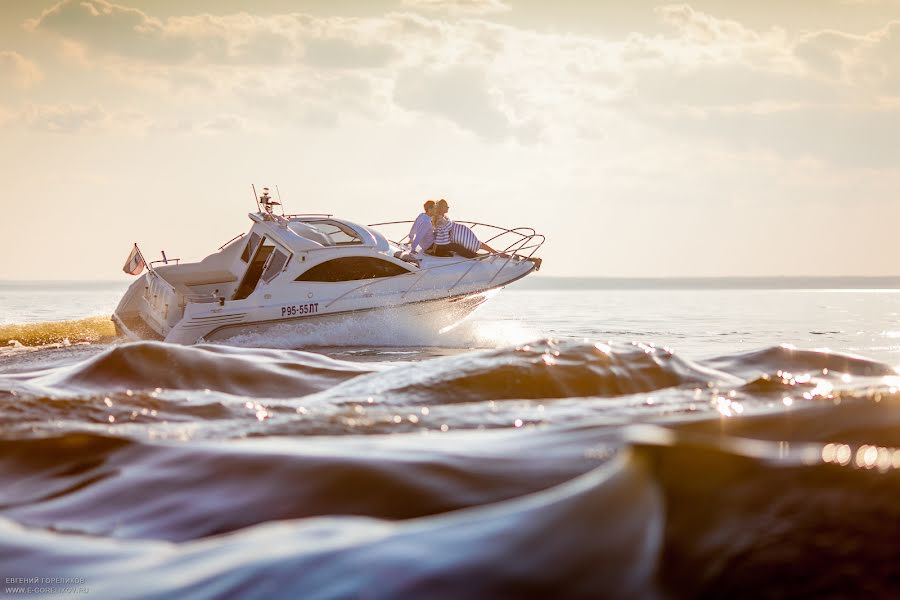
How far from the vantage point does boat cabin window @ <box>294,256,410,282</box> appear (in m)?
20.5

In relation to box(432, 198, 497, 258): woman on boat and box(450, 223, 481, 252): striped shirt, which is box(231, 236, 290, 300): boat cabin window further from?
box(450, 223, 481, 252): striped shirt

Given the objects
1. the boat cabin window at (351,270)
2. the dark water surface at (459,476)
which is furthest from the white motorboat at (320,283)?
the dark water surface at (459,476)

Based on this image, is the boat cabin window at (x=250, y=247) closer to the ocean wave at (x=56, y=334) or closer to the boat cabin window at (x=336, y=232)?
the boat cabin window at (x=336, y=232)

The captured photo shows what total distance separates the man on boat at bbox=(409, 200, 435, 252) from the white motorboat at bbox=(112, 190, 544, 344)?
33cm

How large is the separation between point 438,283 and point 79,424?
1707 centimetres

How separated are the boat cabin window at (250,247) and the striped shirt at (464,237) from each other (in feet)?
14.9

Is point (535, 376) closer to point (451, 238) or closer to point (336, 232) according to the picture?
point (451, 238)

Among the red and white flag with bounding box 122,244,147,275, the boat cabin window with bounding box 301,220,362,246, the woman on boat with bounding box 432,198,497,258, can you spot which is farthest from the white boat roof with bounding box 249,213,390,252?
the red and white flag with bounding box 122,244,147,275

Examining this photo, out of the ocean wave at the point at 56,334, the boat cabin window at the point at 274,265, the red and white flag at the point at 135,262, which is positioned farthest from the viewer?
the red and white flag at the point at 135,262

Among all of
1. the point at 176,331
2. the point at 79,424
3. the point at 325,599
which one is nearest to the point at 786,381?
the point at 79,424

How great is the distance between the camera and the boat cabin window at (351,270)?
2048 centimetres

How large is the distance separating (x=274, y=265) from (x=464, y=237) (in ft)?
14.3

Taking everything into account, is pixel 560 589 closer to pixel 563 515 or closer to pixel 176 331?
pixel 563 515

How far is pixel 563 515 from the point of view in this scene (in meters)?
1.30
